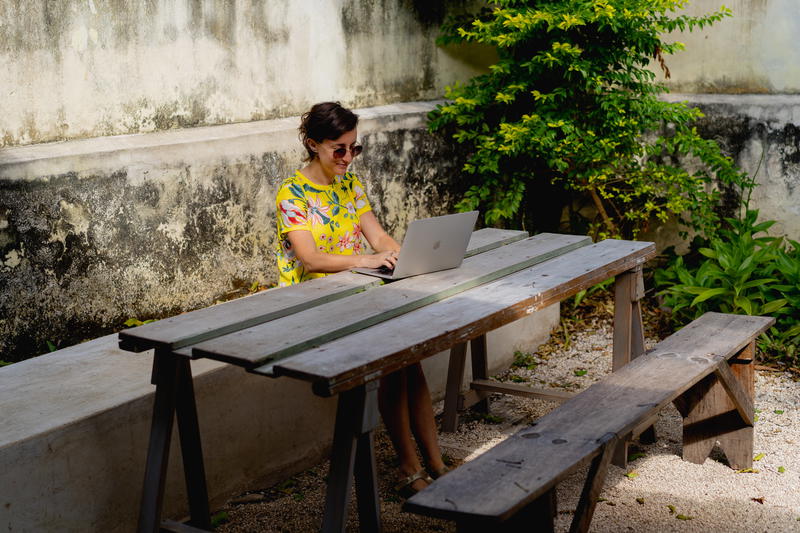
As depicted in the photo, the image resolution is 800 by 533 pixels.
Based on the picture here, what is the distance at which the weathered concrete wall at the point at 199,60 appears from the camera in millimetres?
4422

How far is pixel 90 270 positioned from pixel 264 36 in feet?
5.83

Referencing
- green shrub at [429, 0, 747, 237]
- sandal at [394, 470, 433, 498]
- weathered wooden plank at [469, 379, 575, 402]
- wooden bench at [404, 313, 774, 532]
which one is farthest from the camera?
green shrub at [429, 0, 747, 237]

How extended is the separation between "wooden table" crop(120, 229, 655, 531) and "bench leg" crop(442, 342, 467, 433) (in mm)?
762

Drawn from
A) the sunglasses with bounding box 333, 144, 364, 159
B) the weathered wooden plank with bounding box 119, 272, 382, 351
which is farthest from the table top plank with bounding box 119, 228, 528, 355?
the sunglasses with bounding box 333, 144, 364, 159

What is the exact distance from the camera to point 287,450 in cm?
405

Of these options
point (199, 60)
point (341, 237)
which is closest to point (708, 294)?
point (341, 237)

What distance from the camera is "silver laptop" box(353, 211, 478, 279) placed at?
339 centimetres

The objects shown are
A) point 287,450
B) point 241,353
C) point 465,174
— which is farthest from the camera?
point 465,174

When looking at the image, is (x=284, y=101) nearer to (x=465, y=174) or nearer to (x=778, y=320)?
(x=465, y=174)

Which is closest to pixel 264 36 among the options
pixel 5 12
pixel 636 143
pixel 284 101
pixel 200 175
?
pixel 284 101

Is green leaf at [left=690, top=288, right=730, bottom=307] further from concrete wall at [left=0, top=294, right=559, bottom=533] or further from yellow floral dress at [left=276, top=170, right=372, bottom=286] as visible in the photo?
concrete wall at [left=0, top=294, right=559, bottom=533]

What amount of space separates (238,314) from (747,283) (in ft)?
12.0

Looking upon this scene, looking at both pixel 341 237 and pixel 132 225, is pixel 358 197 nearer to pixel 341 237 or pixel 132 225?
pixel 341 237

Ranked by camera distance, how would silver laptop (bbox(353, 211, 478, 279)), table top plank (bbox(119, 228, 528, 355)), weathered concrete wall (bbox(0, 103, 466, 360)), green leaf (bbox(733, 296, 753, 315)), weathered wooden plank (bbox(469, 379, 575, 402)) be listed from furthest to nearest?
green leaf (bbox(733, 296, 753, 315)) < weathered wooden plank (bbox(469, 379, 575, 402)) < weathered concrete wall (bbox(0, 103, 466, 360)) < silver laptop (bbox(353, 211, 478, 279)) < table top plank (bbox(119, 228, 528, 355))
